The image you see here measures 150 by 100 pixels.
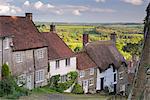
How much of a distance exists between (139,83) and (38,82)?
37.0m

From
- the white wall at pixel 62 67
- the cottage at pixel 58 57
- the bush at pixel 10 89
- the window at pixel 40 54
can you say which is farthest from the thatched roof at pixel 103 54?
the bush at pixel 10 89

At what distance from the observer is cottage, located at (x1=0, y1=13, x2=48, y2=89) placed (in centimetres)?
3841

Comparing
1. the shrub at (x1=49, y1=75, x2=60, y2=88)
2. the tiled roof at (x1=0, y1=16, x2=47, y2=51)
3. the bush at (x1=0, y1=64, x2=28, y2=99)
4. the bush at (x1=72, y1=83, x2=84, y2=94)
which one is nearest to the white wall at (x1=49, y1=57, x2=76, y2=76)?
the shrub at (x1=49, y1=75, x2=60, y2=88)

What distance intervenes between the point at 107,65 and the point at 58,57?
14704 millimetres

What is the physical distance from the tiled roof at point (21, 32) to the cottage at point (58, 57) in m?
3.37

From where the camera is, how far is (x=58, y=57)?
157 ft

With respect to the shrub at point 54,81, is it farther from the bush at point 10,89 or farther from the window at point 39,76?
the bush at point 10,89

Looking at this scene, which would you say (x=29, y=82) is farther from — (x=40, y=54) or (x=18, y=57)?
(x=40, y=54)

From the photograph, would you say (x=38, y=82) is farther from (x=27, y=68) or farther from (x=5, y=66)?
(x=5, y=66)

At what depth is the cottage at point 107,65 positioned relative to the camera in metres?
58.2

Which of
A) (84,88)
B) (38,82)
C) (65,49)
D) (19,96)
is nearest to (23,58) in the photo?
(38,82)

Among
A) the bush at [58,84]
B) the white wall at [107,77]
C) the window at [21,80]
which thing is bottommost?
the white wall at [107,77]

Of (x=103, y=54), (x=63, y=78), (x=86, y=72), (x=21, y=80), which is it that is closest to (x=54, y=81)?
(x=63, y=78)

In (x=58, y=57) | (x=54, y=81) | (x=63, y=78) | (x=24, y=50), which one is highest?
(x=24, y=50)
